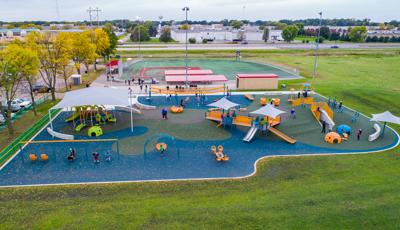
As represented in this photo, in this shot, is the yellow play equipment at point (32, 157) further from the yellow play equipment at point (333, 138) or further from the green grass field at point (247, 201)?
the yellow play equipment at point (333, 138)

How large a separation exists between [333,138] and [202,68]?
3899 centimetres

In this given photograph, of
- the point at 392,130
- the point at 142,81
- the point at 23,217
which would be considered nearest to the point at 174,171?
the point at 23,217

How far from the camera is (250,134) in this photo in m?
25.0

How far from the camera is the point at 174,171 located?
763 inches

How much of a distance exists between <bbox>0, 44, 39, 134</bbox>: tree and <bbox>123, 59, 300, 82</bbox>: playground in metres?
23.3

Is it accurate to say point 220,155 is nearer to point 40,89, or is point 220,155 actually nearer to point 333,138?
point 333,138

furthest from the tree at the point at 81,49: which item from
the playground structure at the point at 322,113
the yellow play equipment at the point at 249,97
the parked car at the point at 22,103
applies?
the playground structure at the point at 322,113

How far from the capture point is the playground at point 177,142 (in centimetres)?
1936

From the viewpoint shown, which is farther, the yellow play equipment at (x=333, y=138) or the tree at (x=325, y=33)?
the tree at (x=325, y=33)

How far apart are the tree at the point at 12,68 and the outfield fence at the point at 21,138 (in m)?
1.51

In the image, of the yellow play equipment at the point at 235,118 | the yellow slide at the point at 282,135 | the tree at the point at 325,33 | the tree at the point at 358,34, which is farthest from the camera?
the tree at the point at 325,33

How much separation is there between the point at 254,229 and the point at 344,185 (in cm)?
712

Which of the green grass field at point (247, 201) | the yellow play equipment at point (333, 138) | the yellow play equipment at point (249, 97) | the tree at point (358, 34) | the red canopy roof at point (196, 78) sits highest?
the tree at point (358, 34)

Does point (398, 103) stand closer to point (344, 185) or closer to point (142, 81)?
point (344, 185)
